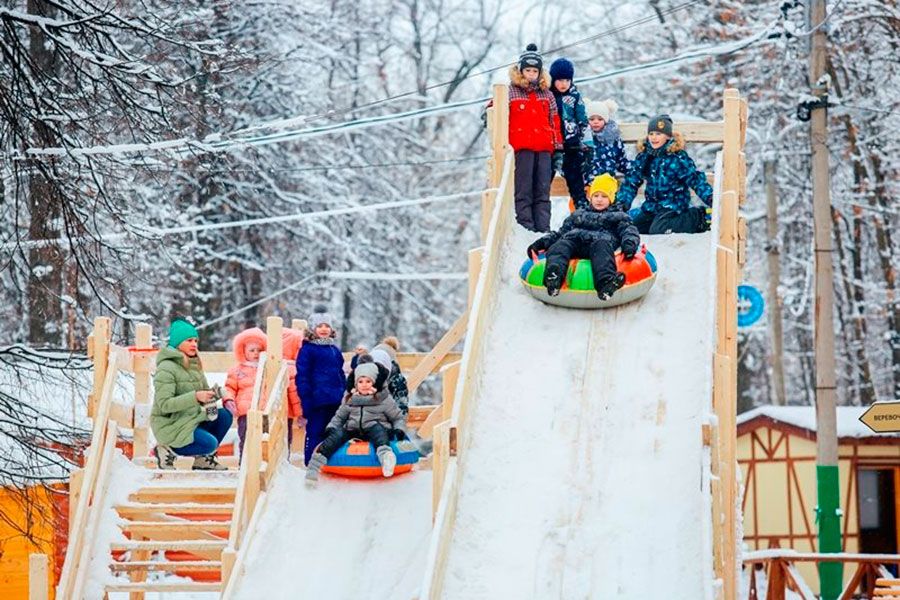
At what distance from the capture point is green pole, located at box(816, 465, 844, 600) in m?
20.5

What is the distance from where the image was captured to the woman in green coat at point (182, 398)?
1460cm

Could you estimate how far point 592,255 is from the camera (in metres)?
13.5

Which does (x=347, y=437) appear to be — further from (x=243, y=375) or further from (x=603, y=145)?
(x=603, y=145)

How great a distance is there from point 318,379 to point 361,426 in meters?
1.07

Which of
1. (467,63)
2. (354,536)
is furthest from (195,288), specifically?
(354,536)

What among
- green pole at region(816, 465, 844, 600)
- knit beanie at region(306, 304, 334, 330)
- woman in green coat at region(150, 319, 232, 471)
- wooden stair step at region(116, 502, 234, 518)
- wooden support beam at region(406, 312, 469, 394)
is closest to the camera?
wooden stair step at region(116, 502, 234, 518)

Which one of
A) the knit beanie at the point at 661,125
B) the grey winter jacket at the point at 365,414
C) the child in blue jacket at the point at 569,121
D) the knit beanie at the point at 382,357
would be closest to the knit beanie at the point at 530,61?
the child in blue jacket at the point at 569,121

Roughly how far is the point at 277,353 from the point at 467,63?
27.9m

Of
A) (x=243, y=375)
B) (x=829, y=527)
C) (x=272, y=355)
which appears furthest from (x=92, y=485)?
(x=829, y=527)

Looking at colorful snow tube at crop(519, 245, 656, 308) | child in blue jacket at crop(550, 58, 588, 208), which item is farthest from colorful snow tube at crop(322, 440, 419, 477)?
child in blue jacket at crop(550, 58, 588, 208)

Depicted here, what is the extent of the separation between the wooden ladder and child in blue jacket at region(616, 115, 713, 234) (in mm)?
4342

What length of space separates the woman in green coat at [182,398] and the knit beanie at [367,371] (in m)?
1.51

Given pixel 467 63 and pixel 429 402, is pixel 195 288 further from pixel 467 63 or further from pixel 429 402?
pixel 467 63

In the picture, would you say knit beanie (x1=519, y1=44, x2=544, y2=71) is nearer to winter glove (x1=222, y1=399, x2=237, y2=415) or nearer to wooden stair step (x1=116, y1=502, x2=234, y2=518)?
winter glove (x1=222, y1=399, x2=237, y2=415)
